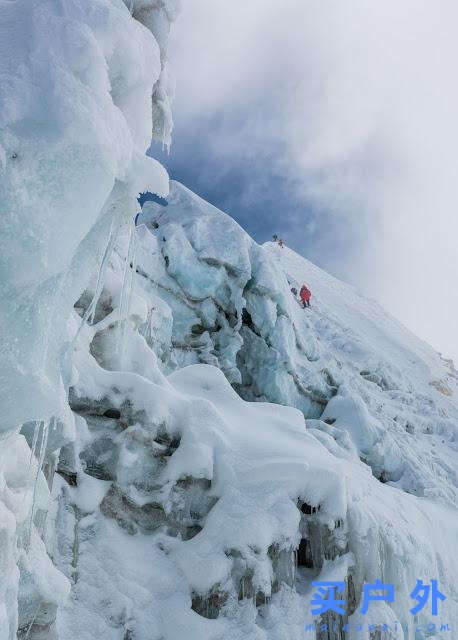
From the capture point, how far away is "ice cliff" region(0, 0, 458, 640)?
4094mm

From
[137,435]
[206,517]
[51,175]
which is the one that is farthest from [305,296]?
[51,175]

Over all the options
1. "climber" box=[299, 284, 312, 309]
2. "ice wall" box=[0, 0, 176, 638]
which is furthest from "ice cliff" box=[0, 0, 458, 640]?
"climber" box=[299, 284, 312, 309]

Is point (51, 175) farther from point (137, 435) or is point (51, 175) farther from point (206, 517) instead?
point (206, 517)

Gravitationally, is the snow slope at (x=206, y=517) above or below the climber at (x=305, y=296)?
below

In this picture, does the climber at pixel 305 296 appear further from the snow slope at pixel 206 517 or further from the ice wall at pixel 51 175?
the ice wall at pixel 51 175

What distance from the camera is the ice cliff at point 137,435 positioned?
13.4ft

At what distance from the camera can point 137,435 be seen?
10.2 meters

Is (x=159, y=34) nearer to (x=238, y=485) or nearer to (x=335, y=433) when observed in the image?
(x=238, y=485)

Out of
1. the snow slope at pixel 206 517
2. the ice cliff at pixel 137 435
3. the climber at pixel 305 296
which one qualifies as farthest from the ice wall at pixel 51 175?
the climber at pixel 305 296

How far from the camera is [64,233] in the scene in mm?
4062

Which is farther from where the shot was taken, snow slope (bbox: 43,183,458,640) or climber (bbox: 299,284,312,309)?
climber (bbox: 299,284,312,309)

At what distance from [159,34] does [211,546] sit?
8650 millimetres

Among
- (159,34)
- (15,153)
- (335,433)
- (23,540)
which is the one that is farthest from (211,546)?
(335,433)

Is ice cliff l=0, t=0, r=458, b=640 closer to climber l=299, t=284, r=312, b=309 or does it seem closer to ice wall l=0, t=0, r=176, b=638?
ice wall l=0, t=0, r=176, b=638
